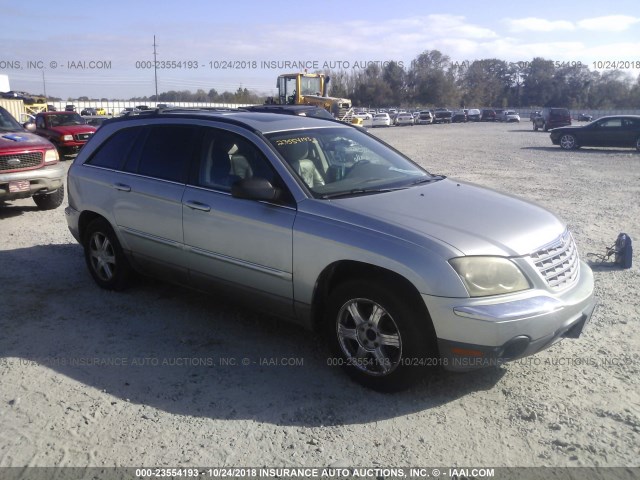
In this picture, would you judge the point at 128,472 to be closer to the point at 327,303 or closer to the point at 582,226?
the point at 327,303

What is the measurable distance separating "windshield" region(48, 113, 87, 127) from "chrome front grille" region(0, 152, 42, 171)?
11654 millimetres

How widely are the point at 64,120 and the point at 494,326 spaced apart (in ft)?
66.7

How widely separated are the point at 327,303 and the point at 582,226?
608cm

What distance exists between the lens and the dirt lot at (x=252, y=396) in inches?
126

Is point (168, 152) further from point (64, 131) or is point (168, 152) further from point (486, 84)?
point (486, 84)

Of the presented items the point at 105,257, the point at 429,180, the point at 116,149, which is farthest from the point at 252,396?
the point at 116,149

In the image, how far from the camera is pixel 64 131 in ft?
63.1

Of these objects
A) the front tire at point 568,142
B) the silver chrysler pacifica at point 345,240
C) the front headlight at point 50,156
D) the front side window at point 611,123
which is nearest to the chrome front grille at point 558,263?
the silver chrysler pacifica at point 345,240

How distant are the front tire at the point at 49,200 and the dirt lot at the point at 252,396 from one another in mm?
4740

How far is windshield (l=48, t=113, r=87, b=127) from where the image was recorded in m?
20.0

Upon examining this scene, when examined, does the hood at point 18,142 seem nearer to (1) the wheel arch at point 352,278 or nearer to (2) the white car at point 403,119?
(1) the wheel arch at point 352,278

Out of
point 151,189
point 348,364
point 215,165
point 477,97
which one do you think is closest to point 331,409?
point 348,364

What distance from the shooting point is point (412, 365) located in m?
3.62

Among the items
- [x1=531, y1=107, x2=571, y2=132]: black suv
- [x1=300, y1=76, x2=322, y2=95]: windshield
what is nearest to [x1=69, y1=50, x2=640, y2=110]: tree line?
[x1=531, y1=107, x2=571, y2=132]: black suv
